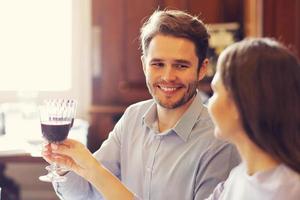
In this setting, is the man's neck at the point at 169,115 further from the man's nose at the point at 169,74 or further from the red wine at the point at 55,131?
the red wine at the point at 55,131

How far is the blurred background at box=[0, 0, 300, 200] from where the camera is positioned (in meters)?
2.90

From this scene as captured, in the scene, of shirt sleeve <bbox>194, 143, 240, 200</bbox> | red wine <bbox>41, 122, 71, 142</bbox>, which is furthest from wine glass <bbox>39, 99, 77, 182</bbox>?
shirt sleeve <bbox>194, 143, 240, 200</bbox>

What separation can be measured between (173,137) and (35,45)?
219 centimetres

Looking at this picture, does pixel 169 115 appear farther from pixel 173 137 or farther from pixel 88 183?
pixel 88 183

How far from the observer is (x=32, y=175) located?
3609 mm

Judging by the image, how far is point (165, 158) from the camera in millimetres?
1614

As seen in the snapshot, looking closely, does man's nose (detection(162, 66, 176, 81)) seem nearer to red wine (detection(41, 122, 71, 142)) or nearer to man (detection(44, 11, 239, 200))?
man (detection(44, 11, 239, 200))

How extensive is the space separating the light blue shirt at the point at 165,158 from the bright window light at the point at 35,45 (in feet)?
6.22

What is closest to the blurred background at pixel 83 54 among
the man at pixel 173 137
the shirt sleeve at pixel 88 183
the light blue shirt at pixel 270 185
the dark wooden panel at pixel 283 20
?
the dark wooden panel at pixel 283 20

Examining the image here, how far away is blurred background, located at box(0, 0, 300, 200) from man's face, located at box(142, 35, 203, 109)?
129 cm

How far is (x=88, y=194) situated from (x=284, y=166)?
0.74m

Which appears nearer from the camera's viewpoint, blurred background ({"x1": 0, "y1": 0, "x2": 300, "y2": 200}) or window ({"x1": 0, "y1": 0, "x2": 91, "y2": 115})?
blurred background ({"x1": 0, "y1": 0, "x2": 300, "y2": 200})

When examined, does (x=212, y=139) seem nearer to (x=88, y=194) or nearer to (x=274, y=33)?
(x=88, y=194)

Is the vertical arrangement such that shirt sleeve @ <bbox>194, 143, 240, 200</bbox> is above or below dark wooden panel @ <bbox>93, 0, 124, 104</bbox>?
below
